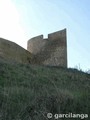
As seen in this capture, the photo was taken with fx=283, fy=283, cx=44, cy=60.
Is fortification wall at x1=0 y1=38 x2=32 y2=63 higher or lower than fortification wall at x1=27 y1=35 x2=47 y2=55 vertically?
lower

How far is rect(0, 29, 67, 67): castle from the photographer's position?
16.9 meters

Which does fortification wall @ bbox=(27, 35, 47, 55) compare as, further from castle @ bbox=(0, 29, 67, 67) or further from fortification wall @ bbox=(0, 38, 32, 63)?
fortification wall @ bbox=(0, 38, 32, 63)

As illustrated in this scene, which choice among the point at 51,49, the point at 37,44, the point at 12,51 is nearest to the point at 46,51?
the point at 51,49

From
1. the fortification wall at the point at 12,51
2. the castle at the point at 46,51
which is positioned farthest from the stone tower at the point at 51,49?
the fortification wall at the point at 12,51

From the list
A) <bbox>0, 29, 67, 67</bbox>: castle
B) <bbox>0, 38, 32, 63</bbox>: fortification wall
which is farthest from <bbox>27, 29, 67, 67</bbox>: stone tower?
<bbox>0, 38, 32, 63</bbox>: fortification wall

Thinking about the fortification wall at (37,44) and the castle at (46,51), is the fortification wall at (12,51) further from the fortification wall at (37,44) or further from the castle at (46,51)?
the fortification wall at (37,44)

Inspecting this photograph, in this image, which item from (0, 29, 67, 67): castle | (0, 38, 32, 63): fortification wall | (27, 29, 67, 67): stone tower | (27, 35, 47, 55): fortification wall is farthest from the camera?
(27, 35, 47, 55): fortification wall

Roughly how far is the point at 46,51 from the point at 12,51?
2.99 metres

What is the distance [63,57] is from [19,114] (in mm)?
Result: 13594

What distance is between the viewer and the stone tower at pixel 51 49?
17.7 metres

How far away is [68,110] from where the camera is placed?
4383mm

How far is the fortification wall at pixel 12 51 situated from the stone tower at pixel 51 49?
128cm

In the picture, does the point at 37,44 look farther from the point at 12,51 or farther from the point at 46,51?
the point at 12,51

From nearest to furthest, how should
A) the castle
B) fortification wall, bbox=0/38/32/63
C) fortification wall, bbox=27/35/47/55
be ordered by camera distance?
fortification wall, bbox=0/38/32/63, the castle, fortification wall, bbox=27/35/47/55
